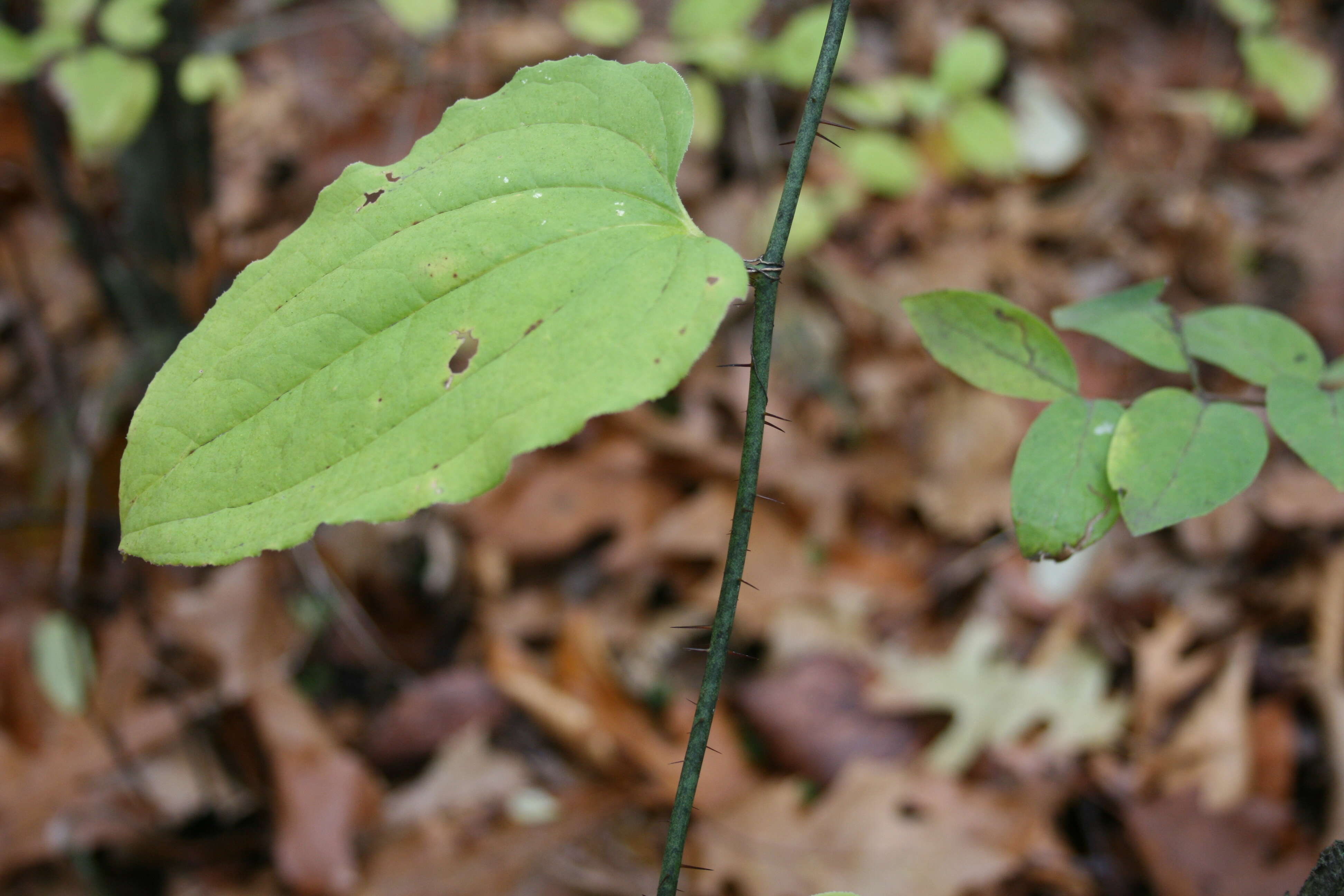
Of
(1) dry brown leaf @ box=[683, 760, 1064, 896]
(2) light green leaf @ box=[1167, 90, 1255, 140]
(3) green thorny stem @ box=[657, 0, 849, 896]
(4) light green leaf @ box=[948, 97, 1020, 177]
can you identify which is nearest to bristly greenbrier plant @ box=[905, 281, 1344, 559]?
(3) green thorny stem @ box=[657, 0, 849, 896]

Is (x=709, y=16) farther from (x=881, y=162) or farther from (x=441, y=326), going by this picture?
(x=441, y=326)

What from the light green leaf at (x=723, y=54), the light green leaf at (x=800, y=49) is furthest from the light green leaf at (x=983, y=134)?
the light green leaf at (x=723, y=54)

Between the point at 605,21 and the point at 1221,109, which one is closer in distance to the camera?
the point at 605,21

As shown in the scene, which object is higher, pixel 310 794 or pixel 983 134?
pixel 983 134

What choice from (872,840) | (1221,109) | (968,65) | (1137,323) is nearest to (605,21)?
(968,65)

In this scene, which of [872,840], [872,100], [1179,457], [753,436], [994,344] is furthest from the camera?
[872,100]

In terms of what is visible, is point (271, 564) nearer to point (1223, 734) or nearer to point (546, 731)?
point (546, 731)

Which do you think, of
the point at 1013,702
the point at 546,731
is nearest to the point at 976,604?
the point at 1013,702
